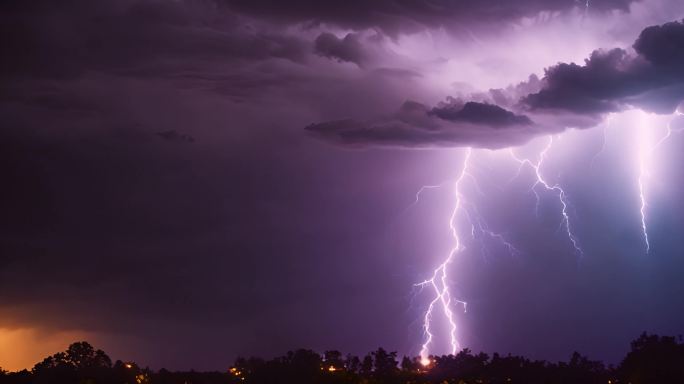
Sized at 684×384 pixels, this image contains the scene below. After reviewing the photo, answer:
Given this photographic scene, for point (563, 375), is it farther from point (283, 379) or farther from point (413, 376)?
point (283, 379)

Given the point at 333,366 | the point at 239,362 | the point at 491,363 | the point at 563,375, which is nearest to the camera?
the point at 563,375

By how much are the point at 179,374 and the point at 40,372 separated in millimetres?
10979

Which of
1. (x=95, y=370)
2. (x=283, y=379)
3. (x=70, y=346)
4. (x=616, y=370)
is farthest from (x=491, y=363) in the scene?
(x=70, y=346)

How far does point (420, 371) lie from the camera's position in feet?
227

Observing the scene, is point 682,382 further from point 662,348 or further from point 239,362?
point 239,362

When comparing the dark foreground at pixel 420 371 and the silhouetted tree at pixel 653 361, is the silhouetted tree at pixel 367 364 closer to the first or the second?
the dark foreground at pixel 420 371

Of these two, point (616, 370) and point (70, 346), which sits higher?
point (70, 346)

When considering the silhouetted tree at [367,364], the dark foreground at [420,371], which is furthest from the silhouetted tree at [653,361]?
the silhouetted tree at [367,364]

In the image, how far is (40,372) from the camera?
220 ft

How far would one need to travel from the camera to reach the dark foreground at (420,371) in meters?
57.1

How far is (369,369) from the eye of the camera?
229 feet

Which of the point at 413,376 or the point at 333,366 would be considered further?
the point at 333,366

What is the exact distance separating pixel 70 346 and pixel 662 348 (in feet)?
169

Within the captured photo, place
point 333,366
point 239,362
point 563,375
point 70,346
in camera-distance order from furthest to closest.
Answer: point 70,346 < point 239,362 < point 333,366 < point 563,375
